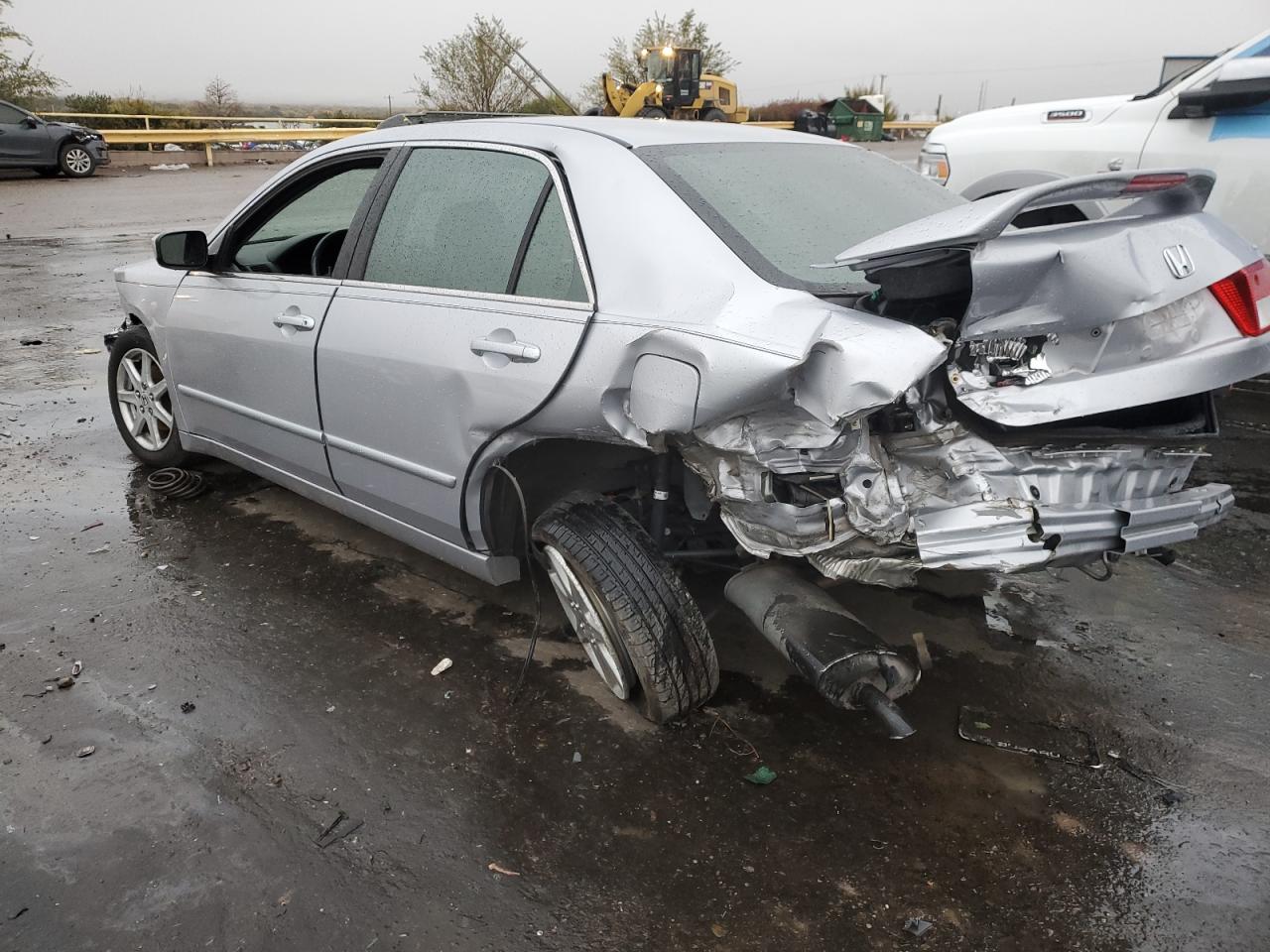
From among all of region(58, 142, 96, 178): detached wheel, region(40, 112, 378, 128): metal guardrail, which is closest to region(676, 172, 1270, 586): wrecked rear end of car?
region(58, 142, 96, 178): detached wheel

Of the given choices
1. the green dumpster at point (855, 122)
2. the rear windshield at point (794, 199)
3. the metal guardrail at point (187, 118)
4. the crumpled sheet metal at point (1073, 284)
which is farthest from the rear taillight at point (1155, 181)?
the green dumpster at point (855, 122)

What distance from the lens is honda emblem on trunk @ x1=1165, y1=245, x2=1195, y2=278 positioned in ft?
7.41

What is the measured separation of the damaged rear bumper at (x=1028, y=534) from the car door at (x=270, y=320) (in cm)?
225

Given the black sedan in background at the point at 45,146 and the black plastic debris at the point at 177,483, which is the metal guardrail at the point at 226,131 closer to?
the black sedan in background at the point at 45,146

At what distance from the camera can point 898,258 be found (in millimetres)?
2232

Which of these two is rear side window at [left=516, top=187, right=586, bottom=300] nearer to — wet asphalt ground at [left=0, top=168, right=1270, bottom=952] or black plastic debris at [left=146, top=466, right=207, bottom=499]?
wet asphalt ground at [left=0, top=168, right=1270, bottom=952]

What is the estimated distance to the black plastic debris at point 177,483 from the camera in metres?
4.51

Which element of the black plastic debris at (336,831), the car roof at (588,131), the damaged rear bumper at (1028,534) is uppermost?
the car roof at (588,131)

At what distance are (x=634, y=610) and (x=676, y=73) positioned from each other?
26.0 metres

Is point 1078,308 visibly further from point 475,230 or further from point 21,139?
point 21,139

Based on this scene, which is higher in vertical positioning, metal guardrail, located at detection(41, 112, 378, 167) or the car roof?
metal guardrail, located at detection(41, 112, 378, 167)

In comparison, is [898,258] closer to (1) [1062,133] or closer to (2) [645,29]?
(1) [1062,133]

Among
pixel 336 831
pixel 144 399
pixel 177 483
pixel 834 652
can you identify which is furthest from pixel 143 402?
pixel 834 652

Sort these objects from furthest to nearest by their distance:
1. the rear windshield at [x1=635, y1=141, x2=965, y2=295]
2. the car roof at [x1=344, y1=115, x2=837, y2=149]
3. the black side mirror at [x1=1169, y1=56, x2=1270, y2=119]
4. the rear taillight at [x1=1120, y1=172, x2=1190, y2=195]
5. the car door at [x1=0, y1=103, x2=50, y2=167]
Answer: the car door at [x1=0, y1=103, x2=50, y2=167]
the black side mirror at [x1=1169, y1=56, x2=1270, y2=119]
the car roof at [x1=344, y1=115, x2=837, y2=149]
the rear windshield at [x1=635, y1=141, x2=965, y2=295]
the rear taillight at [x1=1120, y1=172, x2=1190, y2=195]
